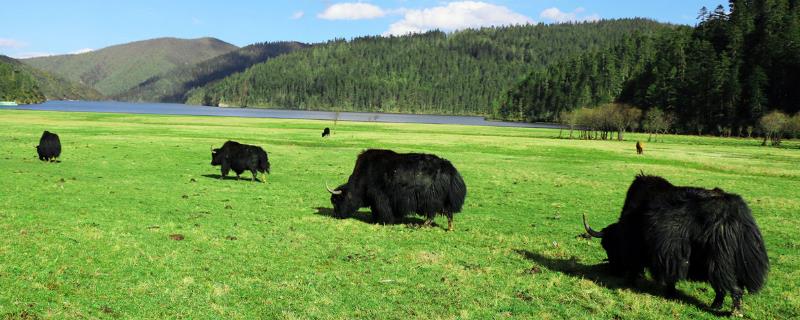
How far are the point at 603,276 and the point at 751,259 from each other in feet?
8.75

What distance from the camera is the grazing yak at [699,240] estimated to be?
785 cm

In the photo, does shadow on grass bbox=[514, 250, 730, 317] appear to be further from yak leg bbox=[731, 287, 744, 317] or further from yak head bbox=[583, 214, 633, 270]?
yak head bbox=[583, 214, 633, 270]

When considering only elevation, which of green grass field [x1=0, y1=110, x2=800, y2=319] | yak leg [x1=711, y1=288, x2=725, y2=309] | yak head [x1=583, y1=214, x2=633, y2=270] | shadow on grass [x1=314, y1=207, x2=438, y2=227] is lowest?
shadow on grass [x1=314, y1=207, x2=438, y2=227]

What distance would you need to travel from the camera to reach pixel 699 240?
8.05 meters

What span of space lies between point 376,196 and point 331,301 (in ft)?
20.7

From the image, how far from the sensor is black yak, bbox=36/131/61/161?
88.7ft

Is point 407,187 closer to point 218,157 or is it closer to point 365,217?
point 365,217

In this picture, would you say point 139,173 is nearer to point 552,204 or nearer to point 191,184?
point 191,184

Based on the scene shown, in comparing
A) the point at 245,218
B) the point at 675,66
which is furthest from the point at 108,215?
the point at 675,66

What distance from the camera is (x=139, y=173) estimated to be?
24000 millimetres

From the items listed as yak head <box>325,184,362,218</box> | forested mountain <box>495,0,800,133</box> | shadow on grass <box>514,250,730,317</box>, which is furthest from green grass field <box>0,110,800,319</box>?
forested mountain <box>495,0,800,133</box>

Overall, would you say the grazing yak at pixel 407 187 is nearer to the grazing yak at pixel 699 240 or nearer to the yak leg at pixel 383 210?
the yak leg at pixel 383 210

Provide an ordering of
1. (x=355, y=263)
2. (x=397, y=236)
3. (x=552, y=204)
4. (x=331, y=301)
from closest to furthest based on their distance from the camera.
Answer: (x=331, y=301) → (x=355, y=263) → (x=397, y=236) → (x=552, y=204)

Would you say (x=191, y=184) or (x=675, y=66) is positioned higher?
(x=675, y=66)
